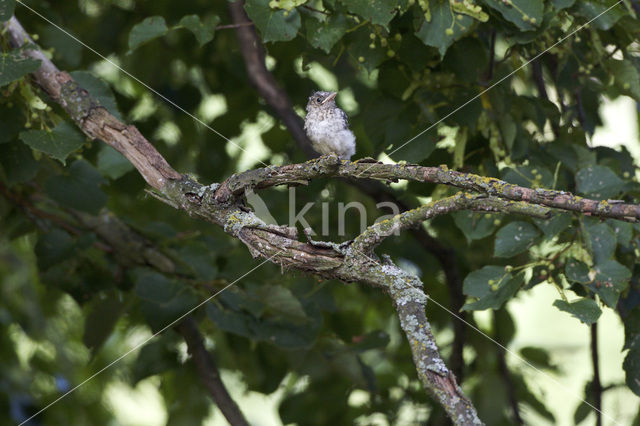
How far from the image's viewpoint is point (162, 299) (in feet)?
11.1

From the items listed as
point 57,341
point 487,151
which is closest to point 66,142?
point 487,151

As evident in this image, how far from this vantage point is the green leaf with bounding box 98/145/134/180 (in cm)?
363

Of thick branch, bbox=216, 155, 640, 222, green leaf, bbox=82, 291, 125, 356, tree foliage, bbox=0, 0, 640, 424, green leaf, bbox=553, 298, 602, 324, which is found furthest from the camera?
green leaf, bbox=82, 291, 125, 356

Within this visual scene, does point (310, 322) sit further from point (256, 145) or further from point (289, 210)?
point (256, 145)

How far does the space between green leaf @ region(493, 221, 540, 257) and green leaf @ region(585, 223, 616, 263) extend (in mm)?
186

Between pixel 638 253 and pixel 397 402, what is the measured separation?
1.74 metres

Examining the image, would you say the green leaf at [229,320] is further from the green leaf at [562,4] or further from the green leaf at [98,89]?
the green leaf at [562,4]

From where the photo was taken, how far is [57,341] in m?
5.24

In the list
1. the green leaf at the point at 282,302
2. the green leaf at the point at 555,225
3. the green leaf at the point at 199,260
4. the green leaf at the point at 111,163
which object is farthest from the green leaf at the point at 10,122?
the green leaf at the point at 555,225

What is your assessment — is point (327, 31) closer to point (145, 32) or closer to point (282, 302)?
point (145, 32)

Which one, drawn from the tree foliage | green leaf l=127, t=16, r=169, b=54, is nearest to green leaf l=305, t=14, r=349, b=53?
the tree foliage

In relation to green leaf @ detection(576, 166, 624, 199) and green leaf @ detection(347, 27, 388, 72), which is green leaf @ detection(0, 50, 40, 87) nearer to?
green leaf @ detection(347, 27, 388, 72)

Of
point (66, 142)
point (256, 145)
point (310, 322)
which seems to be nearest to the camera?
point (66, 142)

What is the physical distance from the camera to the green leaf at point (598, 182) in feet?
9.34
